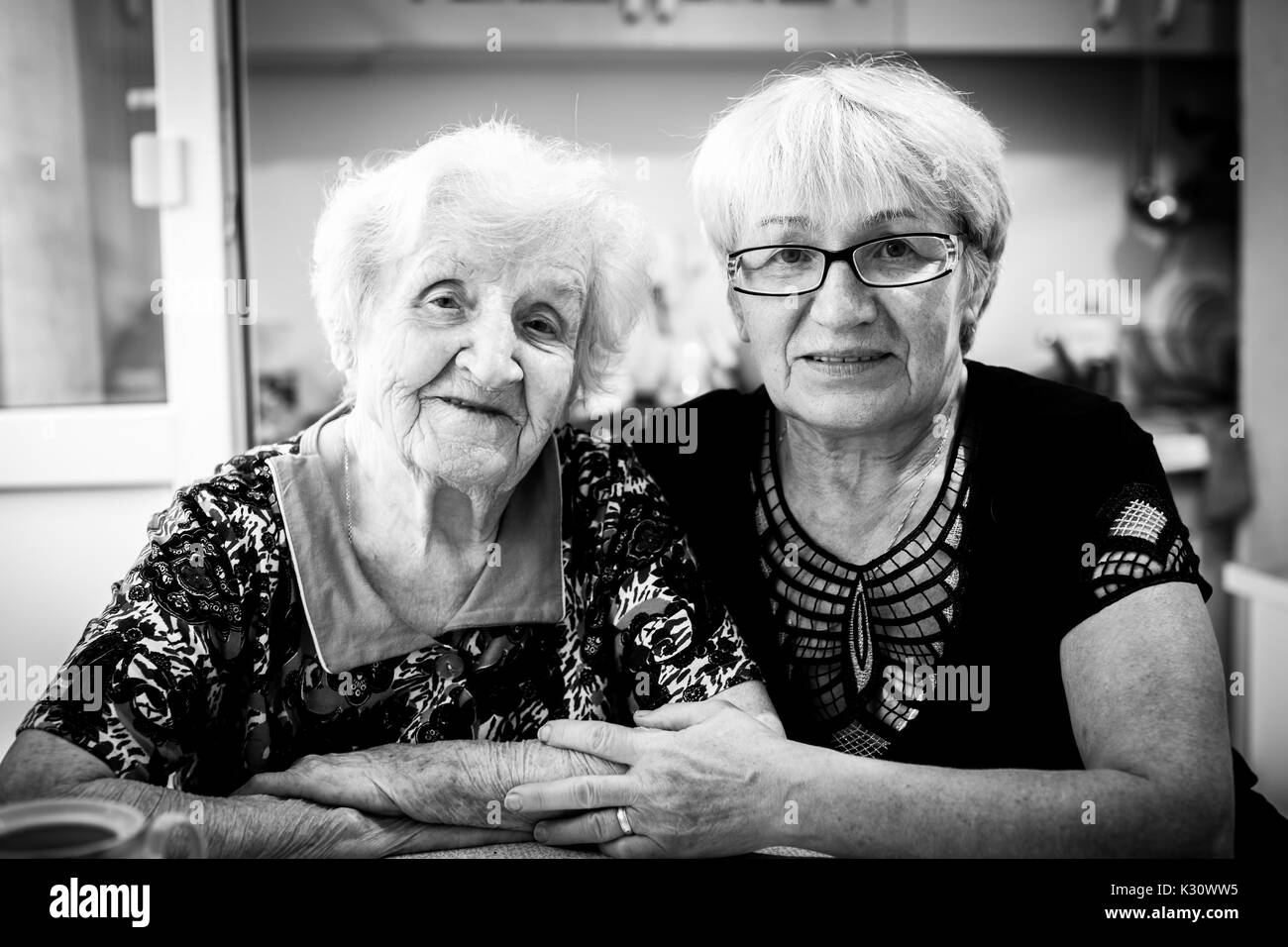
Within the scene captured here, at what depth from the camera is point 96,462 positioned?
4.44 feet

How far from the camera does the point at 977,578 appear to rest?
1057mm

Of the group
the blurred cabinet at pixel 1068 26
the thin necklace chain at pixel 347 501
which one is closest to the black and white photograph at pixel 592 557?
the thin necklace chain at pixel 347 501

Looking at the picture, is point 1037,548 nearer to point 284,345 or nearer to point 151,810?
point 151,810

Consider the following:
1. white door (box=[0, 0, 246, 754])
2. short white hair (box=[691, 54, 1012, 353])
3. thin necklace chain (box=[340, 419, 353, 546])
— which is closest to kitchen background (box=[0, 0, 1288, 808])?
white door (box=[0, 0, 246, 754])

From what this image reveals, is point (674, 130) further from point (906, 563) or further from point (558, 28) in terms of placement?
point (906, 563)

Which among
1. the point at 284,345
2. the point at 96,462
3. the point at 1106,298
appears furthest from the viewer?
the point at 1106,298

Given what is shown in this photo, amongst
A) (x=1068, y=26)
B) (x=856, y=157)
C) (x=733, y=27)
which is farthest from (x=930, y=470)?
(x=1068, y=26)

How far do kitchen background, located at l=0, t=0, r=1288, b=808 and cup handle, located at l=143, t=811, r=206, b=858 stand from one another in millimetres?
368

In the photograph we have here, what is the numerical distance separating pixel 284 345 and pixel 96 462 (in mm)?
753

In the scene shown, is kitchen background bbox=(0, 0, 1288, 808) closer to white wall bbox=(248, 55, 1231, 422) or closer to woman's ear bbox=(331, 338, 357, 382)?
white wall bbox=(248, 55, 1231, 422)

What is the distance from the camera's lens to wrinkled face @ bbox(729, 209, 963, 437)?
3.33 feet

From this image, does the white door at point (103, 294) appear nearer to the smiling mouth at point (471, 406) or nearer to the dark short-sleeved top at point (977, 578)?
the smiling mouth at point (471, 406)

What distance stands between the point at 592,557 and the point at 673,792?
263 mm
